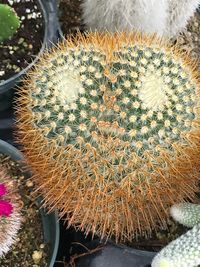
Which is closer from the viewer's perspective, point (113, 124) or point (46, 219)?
point (113, 124)

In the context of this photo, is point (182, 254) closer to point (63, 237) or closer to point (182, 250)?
point (182, 250)

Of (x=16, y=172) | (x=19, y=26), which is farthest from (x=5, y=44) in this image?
(x=16, y=172)

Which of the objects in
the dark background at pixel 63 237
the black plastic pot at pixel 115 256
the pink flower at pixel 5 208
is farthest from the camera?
the dark background at pixel 63 237

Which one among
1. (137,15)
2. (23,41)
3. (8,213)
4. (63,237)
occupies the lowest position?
(63,237)

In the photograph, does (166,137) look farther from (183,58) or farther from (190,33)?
(190,33)

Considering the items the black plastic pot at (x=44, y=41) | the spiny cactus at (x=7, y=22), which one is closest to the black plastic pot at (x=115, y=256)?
the black plastic pot at (x=44, y=41)

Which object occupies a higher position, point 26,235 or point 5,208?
point 5,208

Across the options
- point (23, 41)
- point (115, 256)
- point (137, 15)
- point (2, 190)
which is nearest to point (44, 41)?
point (23, 41)

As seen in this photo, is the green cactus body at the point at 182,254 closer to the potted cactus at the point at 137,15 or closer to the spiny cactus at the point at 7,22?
the potted cactus at the point at 137,15
